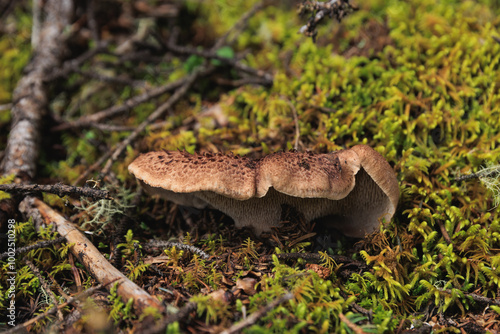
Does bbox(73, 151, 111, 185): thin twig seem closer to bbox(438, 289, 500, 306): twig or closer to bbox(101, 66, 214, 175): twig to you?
bbox(101, 66, 214, 175): twig

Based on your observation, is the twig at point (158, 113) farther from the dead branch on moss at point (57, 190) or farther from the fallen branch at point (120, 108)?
the dead branch on moss at point (57, 190)

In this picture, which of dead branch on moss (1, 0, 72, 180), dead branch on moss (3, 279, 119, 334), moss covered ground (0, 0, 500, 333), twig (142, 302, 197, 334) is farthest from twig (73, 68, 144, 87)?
twig (142, 302, 197, 334)

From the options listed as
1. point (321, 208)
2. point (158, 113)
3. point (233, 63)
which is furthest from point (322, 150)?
point (158, 113)

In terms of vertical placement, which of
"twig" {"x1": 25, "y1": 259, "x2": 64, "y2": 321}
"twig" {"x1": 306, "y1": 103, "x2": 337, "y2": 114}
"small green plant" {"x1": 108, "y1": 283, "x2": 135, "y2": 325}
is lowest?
"twig" {"x1": 25, "y1": 259, "x2": 64, "y2": 321}

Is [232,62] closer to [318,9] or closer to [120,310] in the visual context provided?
[318,9]

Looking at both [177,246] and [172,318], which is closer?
[172,318]

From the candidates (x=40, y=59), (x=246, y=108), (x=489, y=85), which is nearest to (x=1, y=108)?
(x=40, y=59)

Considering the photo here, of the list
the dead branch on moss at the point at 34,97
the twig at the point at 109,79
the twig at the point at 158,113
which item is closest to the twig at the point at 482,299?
the twig at the point at 158,113
